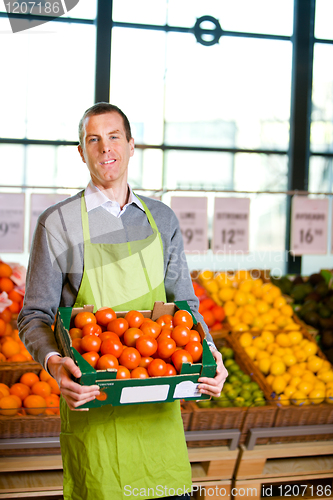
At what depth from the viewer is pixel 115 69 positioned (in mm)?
4246

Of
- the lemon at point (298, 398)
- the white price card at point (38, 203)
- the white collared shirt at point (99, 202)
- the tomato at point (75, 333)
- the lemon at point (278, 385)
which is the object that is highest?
the white price card at point (38, 203)

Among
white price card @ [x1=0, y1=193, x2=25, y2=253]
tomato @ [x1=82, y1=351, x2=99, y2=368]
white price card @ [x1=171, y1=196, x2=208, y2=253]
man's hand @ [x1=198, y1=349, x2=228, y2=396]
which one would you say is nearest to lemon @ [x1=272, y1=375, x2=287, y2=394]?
white price card @ [x1=171, y1=196, x2=208, y2=253]

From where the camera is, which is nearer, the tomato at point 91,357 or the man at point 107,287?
the tomato at point 91,357

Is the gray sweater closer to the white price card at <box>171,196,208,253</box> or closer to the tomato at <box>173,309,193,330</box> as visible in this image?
the tomato at <box>173,309,193,330</box>

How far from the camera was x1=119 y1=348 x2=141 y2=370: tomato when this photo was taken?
3.84 ft

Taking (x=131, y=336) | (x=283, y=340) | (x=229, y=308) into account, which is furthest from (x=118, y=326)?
(x=229, y=308)

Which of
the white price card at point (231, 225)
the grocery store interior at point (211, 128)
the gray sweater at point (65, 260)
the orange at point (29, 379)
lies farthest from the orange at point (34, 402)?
the white price card at point (231, 225)

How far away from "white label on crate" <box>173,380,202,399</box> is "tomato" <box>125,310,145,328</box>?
21cm

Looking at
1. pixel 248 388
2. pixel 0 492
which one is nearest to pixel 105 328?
A: pixel 0 492

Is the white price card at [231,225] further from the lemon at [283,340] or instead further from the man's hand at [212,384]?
the man's hand at [212,384]

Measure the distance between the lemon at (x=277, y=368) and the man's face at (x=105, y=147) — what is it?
1594 mm

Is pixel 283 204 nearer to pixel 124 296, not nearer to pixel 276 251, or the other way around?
pixel 276 251

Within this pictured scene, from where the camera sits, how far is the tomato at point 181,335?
4.02 ft

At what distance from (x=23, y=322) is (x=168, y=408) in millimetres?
510
